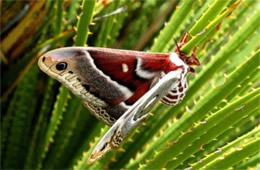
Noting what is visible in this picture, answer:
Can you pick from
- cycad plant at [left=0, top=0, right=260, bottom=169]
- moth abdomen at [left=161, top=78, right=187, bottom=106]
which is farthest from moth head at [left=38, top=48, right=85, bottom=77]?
moth abdomen at [left=161, top=78, right=187, bottom=106]

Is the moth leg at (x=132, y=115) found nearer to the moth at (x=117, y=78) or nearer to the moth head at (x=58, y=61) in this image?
the moth at (x=117, y=78)

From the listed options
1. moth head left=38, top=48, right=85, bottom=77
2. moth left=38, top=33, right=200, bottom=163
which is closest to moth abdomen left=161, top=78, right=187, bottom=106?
moth left=38, top=33, right=200, bottom=163

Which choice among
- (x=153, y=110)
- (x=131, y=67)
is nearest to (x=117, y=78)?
(x=131, y=67)

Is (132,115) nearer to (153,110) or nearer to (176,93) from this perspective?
(176,93)

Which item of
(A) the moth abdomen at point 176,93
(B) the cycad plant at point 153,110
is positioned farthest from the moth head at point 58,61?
(A) the moth abdomen at point 176,93

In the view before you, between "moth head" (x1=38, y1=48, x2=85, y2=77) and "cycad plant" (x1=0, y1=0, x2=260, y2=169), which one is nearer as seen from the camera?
"moth head" (x1=38, y1=48, x2=85, y2=77)

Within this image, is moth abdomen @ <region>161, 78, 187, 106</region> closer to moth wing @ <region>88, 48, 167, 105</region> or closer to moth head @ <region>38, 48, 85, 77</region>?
moth wing @ <region>88, 48, 167, 105</region>
